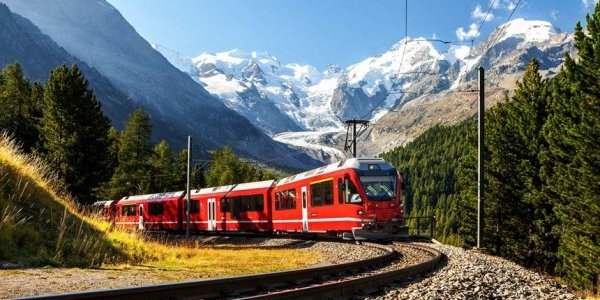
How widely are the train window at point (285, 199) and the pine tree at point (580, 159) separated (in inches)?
568

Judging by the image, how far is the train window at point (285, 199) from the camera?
30844 millimetres

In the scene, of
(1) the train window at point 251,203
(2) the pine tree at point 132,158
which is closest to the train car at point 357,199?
(1) the train window at point 251,203

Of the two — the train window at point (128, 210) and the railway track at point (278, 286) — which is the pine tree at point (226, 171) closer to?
the train window at point (128, 210)

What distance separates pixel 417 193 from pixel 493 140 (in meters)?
150

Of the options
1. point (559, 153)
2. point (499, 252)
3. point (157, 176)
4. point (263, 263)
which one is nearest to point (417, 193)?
point (157, 176)

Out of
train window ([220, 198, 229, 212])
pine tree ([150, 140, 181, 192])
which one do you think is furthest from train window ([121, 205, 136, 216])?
pine tree ([150, 140, 181, 192])

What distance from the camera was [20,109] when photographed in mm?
52750

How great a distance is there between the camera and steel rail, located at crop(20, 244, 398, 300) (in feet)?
25.4

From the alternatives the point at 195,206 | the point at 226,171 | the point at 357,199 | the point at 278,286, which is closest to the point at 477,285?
the point at 278,286

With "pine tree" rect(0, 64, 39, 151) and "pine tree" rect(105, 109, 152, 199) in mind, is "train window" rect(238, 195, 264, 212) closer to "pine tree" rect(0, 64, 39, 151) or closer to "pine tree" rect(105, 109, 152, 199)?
"pine tree" rect(0, 64, 39, 151)

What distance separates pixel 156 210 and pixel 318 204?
25749 mm

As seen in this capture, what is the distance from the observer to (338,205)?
25578 mm

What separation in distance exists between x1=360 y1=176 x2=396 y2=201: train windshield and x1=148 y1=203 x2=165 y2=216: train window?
28000 mm

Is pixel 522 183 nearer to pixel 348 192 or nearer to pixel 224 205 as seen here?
pixel 224 205
